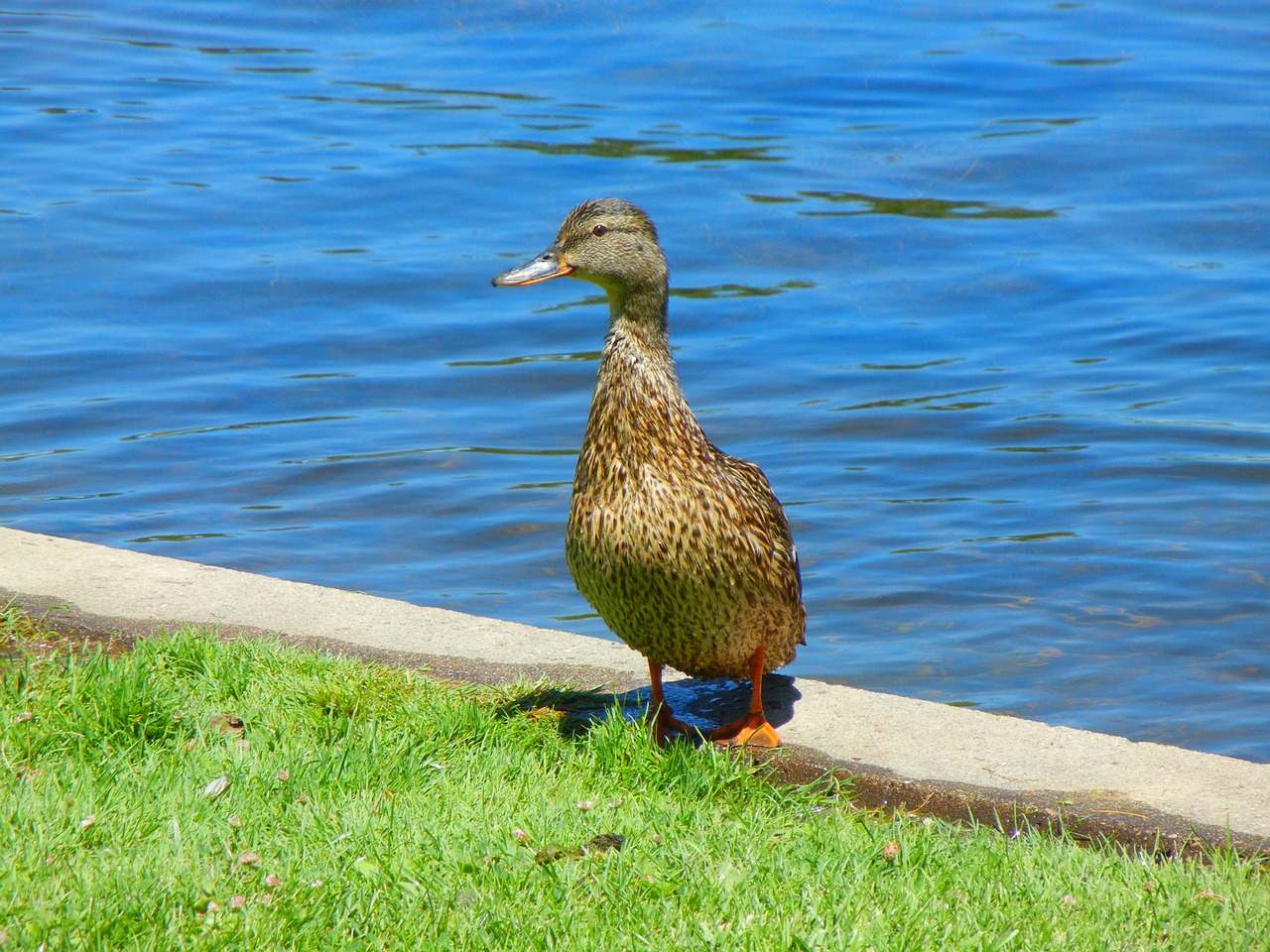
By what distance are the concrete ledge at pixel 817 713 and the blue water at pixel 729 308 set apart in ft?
4.05

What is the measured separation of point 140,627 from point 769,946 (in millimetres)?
2638

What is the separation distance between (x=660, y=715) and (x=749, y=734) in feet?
1.00

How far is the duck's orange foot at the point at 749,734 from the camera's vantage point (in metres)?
4.32

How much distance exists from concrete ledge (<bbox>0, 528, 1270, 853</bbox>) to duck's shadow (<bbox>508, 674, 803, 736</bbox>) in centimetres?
1

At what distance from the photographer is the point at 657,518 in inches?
167

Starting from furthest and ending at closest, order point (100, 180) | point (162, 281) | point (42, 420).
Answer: point (100, 180) → point (162, 281) → point (42, 420)

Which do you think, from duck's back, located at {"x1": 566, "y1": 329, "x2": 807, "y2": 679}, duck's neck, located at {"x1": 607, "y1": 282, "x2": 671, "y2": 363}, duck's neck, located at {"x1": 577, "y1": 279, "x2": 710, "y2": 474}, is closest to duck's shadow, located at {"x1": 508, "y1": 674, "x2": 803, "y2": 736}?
duck's back, located at {"x1": 566, "y1": 329, "x2": 807, "y2": 679}

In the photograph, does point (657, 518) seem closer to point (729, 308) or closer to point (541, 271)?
point (541, 271)

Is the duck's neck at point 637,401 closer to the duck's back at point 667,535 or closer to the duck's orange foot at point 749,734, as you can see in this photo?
the duck's back at point 667,535

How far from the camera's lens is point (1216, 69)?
15.4 meters

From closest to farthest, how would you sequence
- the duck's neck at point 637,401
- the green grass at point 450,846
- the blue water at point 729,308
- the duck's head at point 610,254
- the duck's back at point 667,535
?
the green grass at point 450,846
the duck's back at point 667,535
the duck's neck at point 637,401
the duck's head at point 610,254
the blue water at point 729,308

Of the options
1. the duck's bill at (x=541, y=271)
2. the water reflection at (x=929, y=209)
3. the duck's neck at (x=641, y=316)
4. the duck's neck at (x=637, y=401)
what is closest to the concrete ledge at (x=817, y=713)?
the duck's neck at (x=637, y=401)

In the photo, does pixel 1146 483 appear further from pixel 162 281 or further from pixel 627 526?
pixel 162 281

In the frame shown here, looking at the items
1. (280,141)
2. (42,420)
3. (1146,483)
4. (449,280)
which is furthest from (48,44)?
(1146,483)
